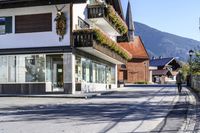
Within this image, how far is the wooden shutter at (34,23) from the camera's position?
95.4ft

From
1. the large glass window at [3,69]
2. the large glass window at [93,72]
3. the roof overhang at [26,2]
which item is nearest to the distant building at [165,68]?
the large glass window at [93,72]

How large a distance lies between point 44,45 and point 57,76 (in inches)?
91.9

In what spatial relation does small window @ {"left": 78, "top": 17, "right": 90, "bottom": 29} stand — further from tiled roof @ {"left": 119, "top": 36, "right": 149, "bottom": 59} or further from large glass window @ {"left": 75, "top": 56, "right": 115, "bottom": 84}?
tiled roof @ {"left": 119, "top": 36, "right": 149, "bottom": 59}

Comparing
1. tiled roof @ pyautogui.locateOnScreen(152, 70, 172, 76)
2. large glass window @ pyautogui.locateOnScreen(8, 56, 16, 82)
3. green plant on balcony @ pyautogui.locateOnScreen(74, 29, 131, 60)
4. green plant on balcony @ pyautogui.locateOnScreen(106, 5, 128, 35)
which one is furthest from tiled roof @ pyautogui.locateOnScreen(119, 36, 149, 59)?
large glass window @ pyautogui.locateOnScreen(8, 56, 16, 82)

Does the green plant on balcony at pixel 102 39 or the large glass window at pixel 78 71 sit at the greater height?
the green plant on balcony at pixel 102 39

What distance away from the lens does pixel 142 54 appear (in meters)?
81.4

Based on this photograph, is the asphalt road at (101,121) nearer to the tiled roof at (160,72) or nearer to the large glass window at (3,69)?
the large glass window at (3,69)

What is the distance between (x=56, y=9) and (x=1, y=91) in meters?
6.91

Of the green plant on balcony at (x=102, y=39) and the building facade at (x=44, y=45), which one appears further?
the building facade at (x=44, y=45)

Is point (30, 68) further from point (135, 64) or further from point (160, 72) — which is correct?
point (160, 72)

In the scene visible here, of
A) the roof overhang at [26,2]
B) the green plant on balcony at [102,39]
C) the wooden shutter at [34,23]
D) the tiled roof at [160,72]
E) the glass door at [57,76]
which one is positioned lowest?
the glass door at [57,76]

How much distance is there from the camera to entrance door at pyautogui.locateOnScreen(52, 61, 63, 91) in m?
29.5

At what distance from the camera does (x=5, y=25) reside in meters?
30.5

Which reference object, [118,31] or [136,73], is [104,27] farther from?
[136,73]
